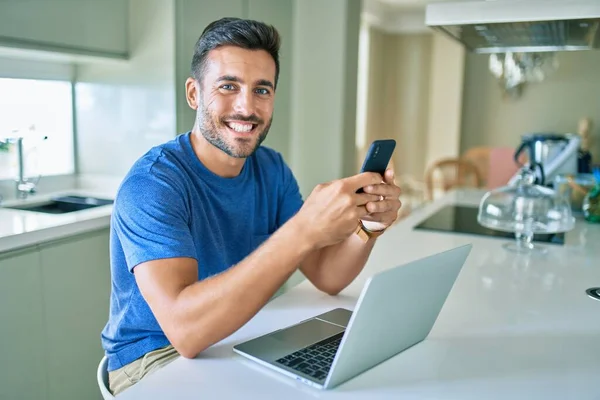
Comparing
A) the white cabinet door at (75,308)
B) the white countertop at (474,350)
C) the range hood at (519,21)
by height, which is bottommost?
the white cabinet door at (75,308)

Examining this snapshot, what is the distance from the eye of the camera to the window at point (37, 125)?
2273mm

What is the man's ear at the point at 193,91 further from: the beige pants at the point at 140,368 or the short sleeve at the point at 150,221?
the beige pants at the point at 140,368

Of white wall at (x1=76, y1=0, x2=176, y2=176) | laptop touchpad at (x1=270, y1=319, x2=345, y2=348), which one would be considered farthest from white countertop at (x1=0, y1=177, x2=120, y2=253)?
laptop touchpad at (x1=270, y1=319, x2=345, y2=348)

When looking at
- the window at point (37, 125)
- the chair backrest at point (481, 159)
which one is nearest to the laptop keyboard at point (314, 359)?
the window at point (37, 125)

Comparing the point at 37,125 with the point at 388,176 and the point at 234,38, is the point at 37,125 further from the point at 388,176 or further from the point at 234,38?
the point at 388,176

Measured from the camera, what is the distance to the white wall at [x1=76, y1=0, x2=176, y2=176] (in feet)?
7.95

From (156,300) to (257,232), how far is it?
482 mm

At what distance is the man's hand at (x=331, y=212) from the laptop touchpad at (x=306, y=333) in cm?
17

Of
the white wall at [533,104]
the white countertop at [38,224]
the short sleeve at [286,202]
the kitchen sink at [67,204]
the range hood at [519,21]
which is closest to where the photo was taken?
the short sleeve at [286,202]

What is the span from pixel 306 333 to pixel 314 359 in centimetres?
11

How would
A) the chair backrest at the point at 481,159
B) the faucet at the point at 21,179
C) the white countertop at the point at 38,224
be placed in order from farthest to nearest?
1. the chair backrest at the point at 481,159
2. the faucet at the point at 21,179
3. the white countertop at the point at 38,224

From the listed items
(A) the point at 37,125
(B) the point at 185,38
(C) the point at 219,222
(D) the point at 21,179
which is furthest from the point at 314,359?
(A) the point at 37,125

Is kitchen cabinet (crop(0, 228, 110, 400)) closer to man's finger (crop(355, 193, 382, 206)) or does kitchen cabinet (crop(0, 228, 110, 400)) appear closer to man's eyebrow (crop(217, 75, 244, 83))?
man's eyebrow (crop(217, 75, 244, 83))

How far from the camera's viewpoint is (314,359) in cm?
86
